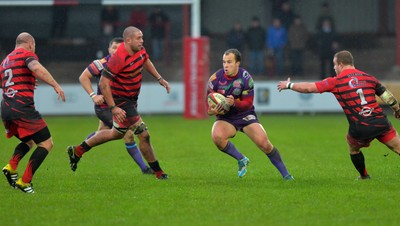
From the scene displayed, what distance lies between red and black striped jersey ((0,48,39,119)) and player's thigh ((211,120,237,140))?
2524 mm

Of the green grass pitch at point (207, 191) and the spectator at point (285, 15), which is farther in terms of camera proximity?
the spectator at point (285, 15)

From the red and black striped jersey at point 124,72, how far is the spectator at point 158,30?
16693mm

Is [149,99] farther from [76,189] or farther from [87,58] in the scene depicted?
[76,189]

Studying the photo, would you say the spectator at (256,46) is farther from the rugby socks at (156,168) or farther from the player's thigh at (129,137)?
the rugby socks at (156,168)

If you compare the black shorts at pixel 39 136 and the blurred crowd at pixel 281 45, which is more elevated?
the black shorts at pixel 39 136

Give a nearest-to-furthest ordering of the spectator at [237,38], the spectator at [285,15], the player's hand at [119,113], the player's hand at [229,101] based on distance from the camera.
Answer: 1. the player's hand at [119,113]
2. the player's hand at [229,101]
3. the spectator at [237,38]
4. the spectator at [285,15]

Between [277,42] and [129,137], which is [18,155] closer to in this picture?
[129,137]

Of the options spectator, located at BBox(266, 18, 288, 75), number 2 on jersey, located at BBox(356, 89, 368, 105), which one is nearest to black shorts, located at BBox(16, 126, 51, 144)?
number 2 on jersey, located at BBox(356, 89, 368, 105)

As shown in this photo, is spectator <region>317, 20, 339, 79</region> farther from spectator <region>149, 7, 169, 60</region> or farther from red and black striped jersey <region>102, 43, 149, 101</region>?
red and black striped jersey <region>102, 43, 149, 101</region>

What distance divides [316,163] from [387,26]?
55.3 feet

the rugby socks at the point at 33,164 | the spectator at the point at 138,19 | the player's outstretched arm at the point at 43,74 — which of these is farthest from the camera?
the spectator at the point at 138,19

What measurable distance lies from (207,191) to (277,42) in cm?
1820

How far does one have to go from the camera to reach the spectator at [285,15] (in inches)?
1154

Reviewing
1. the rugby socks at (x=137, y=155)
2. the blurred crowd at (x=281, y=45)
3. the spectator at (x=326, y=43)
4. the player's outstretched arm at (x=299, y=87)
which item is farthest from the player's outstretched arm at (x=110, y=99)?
the spectator at (x=326, y=43)
